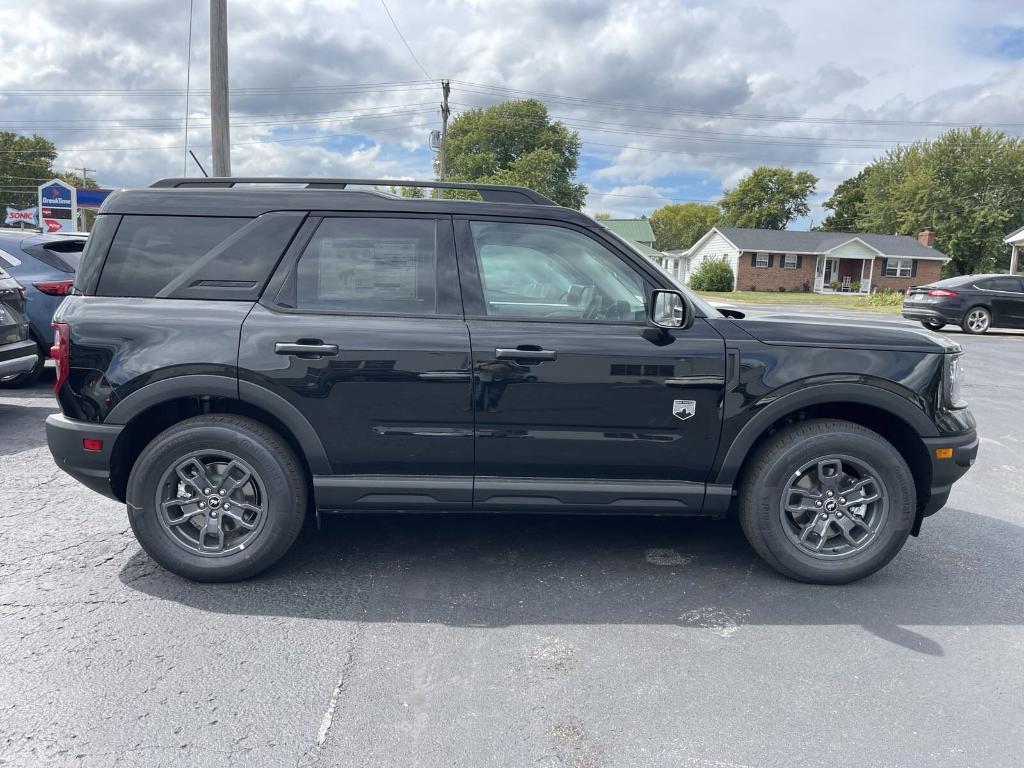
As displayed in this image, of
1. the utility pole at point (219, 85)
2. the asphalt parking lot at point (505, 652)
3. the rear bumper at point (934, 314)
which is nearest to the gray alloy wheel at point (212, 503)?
the asphalt parking lot at point (505, 652)

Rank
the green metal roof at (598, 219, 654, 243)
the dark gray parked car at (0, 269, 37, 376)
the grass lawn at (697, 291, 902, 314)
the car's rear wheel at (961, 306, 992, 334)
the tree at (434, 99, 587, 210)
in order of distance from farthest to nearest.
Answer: the green metal roof at (598, 219, 654, 243)
the tree at (434, 99, 587, 210)
the grass lawn at (697, 291, 902, 314)
the car's rear wheel at (961, 306, 992, 334)
the dark gray parked car at (0, 269, 37, 376)

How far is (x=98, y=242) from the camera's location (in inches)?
141

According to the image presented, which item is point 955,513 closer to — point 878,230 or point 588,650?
point 588,650

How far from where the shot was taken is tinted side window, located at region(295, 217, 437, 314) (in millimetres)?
3553

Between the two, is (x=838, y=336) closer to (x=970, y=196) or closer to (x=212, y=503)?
(x=212, y=503)

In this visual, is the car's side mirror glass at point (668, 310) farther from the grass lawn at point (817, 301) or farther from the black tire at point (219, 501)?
the grass lawn at point (817, 301)

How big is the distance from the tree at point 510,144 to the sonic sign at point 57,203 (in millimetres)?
40622

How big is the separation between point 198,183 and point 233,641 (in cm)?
233

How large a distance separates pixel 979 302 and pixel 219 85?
17.5m

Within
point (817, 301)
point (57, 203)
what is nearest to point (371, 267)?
point (57, 203)

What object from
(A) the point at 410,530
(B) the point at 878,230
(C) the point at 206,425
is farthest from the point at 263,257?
(B) the point at 878,230

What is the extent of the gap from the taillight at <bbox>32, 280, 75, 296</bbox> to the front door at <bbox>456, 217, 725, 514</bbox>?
6.16m

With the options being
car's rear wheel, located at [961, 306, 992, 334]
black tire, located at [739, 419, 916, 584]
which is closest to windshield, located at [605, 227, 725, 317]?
black tire, located at [739, 419, 916, 584]

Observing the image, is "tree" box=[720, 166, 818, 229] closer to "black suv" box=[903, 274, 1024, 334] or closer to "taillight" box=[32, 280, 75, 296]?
"black suv" box=[903, 274, 1024, 334]
